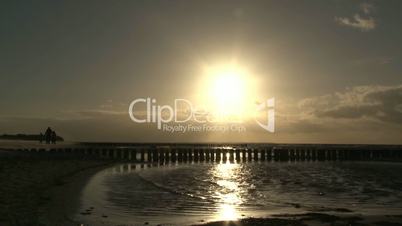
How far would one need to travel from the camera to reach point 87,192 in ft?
57.5

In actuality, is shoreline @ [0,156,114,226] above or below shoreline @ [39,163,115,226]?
above

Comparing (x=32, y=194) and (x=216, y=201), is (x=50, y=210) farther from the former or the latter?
(x=216, y=201)

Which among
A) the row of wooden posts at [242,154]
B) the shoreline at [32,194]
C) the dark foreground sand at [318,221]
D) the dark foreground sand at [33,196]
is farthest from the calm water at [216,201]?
the row of wooden posts at [242,154]

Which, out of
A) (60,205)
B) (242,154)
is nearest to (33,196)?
(60,205)

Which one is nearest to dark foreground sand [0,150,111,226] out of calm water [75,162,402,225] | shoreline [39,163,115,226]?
shoreline [39,163,115,226]

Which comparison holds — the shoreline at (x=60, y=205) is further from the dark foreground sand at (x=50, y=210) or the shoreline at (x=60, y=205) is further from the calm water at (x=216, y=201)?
the calm water at (x=216, y=201)

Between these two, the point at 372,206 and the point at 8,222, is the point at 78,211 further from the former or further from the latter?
the point at 372,206

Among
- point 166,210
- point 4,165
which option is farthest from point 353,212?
point 4,165

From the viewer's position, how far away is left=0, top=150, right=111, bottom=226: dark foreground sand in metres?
10.6

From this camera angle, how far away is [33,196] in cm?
1411

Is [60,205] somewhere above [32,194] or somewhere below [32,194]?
below

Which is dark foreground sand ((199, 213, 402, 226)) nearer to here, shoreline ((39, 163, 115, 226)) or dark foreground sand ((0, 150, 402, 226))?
dark foreground sand ((0, 150, 402, 226))

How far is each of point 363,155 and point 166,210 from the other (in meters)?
50.5

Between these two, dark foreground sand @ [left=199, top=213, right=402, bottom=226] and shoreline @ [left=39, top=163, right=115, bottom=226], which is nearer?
dark foreground sand @ [left=199, top=213, right=402, bottom=226]
